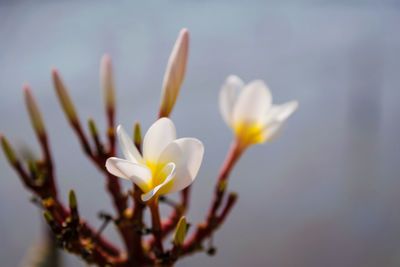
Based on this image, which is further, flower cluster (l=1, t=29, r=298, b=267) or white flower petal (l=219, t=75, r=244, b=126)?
white flower petal (l=219, t=75, r=244, b=126)

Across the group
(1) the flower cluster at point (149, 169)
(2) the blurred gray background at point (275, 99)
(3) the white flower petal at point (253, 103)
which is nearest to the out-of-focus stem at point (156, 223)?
(1) the flower cluster at point (149, 169)

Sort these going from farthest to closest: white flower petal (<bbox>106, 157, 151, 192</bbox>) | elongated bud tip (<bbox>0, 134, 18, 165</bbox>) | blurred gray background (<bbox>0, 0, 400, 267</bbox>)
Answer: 1. blurred gray background (<bbox>0, 0, 400, 267</bbox>)
2. elongated bud tip (<bbox>0, 134, 18, 165</bbox>)
3. white flower petal (<bbox>106, 157, 151, 192</bbox>)

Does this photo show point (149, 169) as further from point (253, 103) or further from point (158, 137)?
point (253, 103)

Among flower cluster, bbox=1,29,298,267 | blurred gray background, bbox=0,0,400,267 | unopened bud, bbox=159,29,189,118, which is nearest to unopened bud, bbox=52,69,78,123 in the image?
flower cluster, bbox=1,29,298,267

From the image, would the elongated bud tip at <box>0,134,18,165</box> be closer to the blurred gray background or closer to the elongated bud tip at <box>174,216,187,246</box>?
the elongated bud tip at <box>174,216,187,246</box>

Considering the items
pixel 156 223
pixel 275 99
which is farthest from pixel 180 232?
pixel 275 99

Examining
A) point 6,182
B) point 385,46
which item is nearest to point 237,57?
point 385,46
